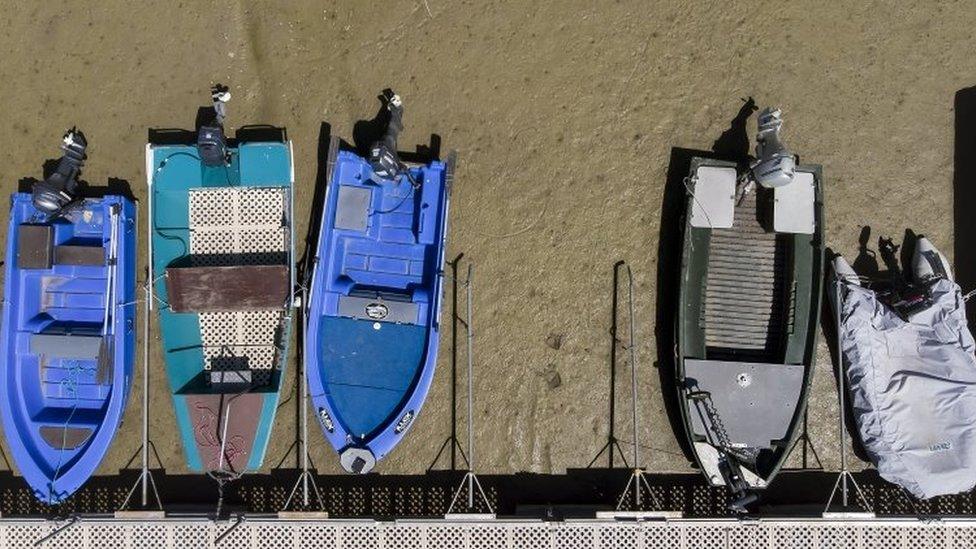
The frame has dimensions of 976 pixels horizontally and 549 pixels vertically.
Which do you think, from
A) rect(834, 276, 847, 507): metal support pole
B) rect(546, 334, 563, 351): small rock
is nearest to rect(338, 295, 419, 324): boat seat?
rect(546, 334, 563, 351): small rock

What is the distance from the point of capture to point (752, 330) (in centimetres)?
636

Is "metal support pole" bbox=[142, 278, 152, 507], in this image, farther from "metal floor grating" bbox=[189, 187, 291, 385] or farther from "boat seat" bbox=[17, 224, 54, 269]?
"boat seat" bbox=[17, 224, 54, 269]

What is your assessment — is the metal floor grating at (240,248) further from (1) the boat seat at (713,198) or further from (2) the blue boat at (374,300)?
(1) the boat seat at (713,198)

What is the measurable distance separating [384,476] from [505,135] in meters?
3.94

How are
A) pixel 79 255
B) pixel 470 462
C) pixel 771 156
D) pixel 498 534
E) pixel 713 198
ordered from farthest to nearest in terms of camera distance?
pixel 470 462 → pixel 79 255 → pixel 713 198 → pixel 498 534 → pixel 771 156

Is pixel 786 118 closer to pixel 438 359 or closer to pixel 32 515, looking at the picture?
pixel 438 359

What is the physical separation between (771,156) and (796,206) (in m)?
0.61

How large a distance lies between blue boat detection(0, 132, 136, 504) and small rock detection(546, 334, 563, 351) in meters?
4.42

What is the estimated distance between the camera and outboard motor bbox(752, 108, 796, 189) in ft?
19.0

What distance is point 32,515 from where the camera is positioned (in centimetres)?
657

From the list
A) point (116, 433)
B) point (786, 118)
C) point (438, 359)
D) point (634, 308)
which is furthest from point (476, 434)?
point (786, 118)

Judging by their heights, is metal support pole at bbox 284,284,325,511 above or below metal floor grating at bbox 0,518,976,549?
above

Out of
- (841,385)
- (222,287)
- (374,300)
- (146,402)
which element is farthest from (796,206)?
(146,402)

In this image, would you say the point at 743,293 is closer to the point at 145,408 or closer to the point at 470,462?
the point at 470,462
